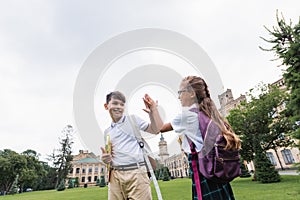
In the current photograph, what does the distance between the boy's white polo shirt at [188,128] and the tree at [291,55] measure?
682 centimetres

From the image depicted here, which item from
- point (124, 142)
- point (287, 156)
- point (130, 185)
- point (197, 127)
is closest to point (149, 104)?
point (197, 127)

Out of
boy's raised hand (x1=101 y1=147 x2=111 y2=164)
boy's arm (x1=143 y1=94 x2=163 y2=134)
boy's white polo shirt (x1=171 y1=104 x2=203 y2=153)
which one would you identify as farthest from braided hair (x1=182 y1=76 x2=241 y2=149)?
boy's raised hand (x1=101 y1=147 x2=111 y2=164)

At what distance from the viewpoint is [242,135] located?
16.0 meters

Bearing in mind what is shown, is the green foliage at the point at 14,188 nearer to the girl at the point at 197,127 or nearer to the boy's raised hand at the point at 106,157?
the boy's raised hand at the point at 106,157

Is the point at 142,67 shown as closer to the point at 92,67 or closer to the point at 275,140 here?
the point at 92,67

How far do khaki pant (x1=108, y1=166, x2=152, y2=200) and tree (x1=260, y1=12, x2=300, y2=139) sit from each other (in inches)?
272

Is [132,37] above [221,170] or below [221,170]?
above

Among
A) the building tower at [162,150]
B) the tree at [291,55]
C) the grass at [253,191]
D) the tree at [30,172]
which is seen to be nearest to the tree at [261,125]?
the grass at [253,191]

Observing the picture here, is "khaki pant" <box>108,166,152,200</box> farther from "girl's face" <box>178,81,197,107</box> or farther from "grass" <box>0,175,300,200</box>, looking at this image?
"grass" <box>0,175,300,200</box>

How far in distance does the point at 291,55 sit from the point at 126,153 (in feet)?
23.7

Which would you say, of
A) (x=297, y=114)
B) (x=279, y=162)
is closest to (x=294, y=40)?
(x=297, y=114)

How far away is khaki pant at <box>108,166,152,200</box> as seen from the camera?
1935 mm

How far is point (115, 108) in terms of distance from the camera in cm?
221

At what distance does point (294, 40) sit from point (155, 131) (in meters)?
7.54
